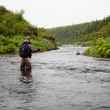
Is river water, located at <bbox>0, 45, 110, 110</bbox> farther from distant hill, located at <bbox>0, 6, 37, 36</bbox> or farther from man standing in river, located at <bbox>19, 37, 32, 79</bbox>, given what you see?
distant hill, located at <bbox>0, 6, 37, 36</bbox>

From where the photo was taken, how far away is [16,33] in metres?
83.0

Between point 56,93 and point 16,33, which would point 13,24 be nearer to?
point 16,33

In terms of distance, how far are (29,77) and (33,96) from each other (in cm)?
709

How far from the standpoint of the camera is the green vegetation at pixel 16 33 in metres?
66.8

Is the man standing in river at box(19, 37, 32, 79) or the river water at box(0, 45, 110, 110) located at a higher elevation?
the man standing in river at box(19, 37, 32, 79)

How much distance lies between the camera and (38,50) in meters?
72.1

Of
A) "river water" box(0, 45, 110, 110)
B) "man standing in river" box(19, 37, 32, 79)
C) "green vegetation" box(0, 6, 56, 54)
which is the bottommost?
"river water" box(0, 45, 110, 110)

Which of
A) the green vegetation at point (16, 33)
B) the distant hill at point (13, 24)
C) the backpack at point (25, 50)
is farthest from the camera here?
the distant hill at point (13, 24)

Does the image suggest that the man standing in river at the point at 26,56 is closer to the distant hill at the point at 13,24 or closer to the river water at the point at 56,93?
the river water at the point at 56,93

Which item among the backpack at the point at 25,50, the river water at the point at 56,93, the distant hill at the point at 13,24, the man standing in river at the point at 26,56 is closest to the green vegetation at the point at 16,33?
the distant hill at the point at 13,24

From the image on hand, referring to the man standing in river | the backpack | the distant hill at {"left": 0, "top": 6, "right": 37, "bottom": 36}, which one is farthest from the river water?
the distant hill at {"left": 0, "top": 6, "right": 37, "bottom": 36}

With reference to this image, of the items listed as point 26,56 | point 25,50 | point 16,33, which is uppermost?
point 16,33

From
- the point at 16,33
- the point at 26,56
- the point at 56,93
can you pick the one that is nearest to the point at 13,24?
the point at 16,33

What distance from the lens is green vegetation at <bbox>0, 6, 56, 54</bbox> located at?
219 feet
